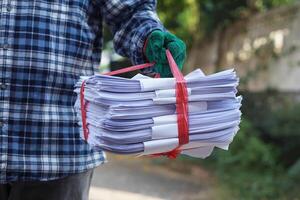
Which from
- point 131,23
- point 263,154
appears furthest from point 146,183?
point 131,23

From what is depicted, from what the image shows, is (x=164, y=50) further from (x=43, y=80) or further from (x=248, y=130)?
(x=248, y=130)

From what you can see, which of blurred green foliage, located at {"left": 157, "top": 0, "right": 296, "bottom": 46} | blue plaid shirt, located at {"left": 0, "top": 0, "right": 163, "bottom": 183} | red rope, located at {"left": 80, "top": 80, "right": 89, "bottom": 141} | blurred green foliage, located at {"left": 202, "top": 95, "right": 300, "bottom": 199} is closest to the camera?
red rope, located at {"left": 80, "top": 80, "right": 89, "bottom": 141}

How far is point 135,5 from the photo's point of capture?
238 centimetres

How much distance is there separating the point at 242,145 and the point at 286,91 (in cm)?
154

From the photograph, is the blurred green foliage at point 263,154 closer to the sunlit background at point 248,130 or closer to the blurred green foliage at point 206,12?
the sunlit background at point 248,130

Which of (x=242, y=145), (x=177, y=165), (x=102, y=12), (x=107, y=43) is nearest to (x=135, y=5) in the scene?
(x=102, y=12)

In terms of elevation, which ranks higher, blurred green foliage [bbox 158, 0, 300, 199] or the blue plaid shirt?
the blue plaid shirt

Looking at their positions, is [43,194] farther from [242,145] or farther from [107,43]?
[107,43]

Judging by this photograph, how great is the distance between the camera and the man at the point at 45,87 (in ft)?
7.36

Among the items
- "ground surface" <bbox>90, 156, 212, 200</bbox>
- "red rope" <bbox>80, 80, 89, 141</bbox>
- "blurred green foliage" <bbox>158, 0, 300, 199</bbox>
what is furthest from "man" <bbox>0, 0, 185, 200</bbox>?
"blurred green foliage" <bbox>158, 0, 300, 199</bbox>

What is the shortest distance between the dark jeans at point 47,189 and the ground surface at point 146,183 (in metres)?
4.02

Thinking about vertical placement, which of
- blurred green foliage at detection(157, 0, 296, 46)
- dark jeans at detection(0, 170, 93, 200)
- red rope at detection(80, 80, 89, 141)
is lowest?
dark jeans at detection(0, 170, 93, 200)

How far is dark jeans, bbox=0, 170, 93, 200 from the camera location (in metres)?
2.29

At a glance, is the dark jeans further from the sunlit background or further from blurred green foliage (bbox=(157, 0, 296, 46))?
blurred green foliage (bbox=(157, 0, 296, 46))
